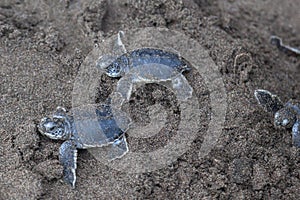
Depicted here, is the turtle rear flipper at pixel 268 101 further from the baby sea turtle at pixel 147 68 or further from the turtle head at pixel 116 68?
the turtle head at pixel 116 68

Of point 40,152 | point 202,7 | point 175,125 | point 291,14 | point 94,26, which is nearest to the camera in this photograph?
point 40,152

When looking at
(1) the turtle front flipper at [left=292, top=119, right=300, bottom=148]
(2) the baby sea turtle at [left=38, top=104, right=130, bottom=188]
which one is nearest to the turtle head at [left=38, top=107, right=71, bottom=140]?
(2) the baby sea turtle at [left=38, top=104, right=130, bottom=188]

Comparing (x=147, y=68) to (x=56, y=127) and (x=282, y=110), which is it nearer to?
(x=56, y=127)

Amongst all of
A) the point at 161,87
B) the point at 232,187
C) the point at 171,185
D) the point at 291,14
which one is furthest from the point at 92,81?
the point at 291,14

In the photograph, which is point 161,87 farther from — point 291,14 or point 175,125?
point 291,14

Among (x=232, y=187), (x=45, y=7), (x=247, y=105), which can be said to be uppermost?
(x=45, y=7)

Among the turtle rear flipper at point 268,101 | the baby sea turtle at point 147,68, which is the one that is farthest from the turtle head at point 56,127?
the turtle rear flipper at point 268,101

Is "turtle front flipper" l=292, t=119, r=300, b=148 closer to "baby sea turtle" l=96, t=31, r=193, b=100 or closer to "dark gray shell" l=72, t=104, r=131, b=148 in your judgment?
"baby sea turtle" l=96, t=31, r=193, b=100
